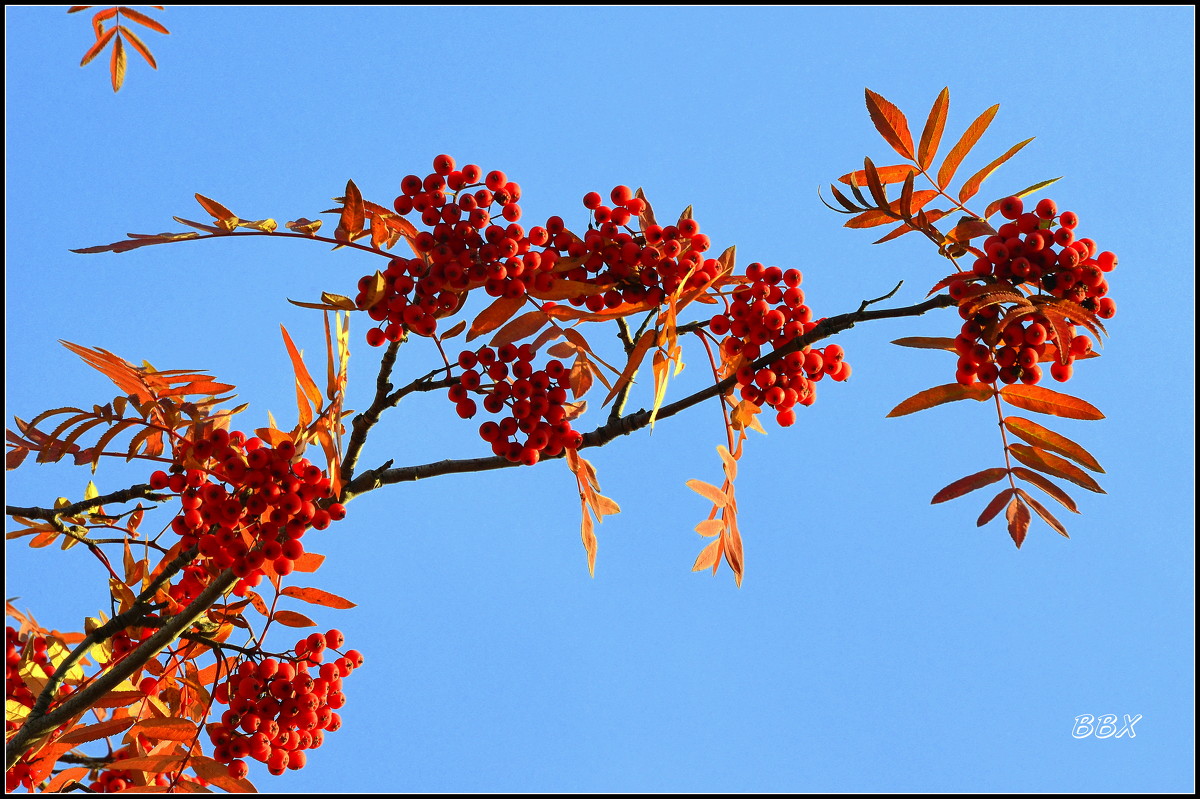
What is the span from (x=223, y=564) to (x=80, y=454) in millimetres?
699

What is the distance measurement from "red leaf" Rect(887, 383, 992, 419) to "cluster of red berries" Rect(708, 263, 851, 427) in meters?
0.23

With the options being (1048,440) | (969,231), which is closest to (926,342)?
(969,231)

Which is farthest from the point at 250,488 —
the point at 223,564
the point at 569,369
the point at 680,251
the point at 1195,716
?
the point at 1195,716

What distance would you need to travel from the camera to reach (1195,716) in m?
2.70

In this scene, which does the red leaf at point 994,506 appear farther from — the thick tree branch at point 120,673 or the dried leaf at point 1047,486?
the thick tree branch at point 120,673

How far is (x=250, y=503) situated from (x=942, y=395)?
62.1 inches

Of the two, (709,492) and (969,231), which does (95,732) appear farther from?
(969,231)

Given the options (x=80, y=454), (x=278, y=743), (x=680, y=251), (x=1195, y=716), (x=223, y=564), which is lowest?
(x=278, y=743)

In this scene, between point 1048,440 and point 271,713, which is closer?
point 1048,440

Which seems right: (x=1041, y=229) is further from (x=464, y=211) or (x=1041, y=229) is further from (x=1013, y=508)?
(x=464, y=211)

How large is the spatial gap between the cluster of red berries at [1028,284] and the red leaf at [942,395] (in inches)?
1.9

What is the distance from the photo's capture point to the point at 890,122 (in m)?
2.00

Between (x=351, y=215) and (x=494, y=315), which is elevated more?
(x=351, y=215)

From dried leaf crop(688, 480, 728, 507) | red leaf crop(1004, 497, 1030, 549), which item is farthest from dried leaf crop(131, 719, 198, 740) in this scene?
red leaf crop(1004, 497, 1030, 549)
